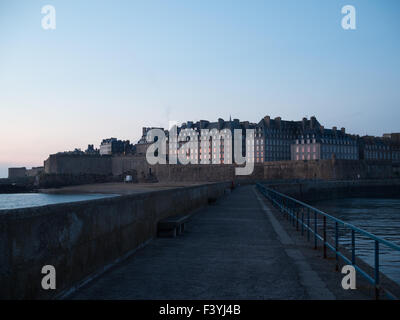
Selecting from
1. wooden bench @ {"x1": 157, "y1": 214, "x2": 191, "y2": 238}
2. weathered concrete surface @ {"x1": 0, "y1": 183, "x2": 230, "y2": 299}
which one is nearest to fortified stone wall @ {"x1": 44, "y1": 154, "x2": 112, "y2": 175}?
wooden bench @ {"x1": 157, "y1": 214, "x2": 191, "y2": 238}

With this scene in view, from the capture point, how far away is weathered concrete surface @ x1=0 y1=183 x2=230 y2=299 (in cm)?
424

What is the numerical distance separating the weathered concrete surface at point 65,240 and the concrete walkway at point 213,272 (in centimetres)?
30

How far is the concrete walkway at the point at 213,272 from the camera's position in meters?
5.57

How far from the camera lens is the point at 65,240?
17.9ft

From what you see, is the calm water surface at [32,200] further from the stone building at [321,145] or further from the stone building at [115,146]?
the stone building at [115,146]

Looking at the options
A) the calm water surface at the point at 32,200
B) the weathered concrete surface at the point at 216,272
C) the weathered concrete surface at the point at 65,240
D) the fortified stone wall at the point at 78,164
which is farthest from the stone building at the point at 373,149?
the weathered concrete surface at the point at 65,240

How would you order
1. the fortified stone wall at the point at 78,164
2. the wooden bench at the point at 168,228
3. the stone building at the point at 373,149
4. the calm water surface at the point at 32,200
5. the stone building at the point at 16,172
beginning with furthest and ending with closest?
the stone building at the point at 16,172 → the stone building at the point at 373,149 → the fortified stone wall at the point at 78,164 → the calm water surface at the point at 32,200 → the wooden bench at the point at 168,228

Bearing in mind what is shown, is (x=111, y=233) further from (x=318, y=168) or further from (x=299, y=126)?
(x=299, y=126)

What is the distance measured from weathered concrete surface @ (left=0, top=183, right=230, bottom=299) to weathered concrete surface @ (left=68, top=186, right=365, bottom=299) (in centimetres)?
32

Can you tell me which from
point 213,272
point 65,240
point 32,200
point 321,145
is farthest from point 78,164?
point 65,240

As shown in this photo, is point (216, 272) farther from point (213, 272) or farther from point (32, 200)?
point (32, 200)

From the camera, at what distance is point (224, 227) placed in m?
12.7

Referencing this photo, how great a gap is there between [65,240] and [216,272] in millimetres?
2513

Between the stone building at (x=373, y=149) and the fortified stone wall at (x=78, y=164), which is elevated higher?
the stone building at (x=373, y=149)
